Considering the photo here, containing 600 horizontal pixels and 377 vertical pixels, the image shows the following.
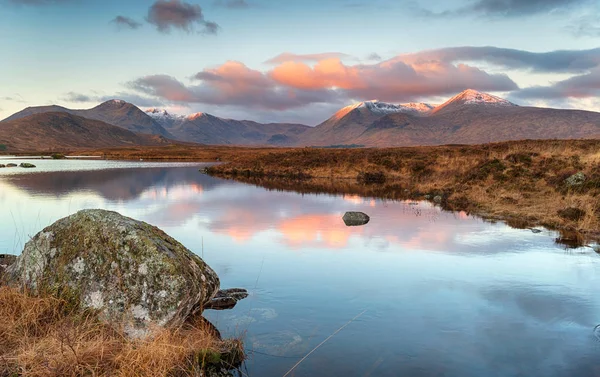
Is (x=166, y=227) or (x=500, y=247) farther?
(x=166, y=227)

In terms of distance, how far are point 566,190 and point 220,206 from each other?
23.4 m

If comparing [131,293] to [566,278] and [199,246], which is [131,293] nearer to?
[199,246]

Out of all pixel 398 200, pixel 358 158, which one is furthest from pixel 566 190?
pixel 358 158

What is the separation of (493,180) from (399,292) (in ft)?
88.5

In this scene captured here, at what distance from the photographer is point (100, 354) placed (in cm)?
740

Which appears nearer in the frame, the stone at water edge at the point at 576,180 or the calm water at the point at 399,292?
the calm water at the point at 399,292

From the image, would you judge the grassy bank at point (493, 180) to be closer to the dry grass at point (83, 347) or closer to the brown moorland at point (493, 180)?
the brown moorland at point (493, 180)

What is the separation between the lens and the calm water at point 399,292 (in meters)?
9.21

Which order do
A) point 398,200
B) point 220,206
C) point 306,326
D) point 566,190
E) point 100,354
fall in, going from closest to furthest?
1. point 100,354
2. point 306,326
3. point 566,190
4. point 220,206
5. point 398,200

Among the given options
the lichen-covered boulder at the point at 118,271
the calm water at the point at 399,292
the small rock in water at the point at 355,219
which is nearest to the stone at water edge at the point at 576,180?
the calm water at the point at 399,292

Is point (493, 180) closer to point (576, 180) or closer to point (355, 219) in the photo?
point (576, 180)

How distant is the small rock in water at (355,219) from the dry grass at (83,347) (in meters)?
16.3

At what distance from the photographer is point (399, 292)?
13.2 metres

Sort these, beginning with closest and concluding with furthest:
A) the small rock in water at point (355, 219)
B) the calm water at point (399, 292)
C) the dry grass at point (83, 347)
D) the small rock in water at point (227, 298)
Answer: the dry grass at point (83, 347), the calm water at point (399, 292), the small rock in water at point (227, 298), the small rock in water at point (355, 219)
